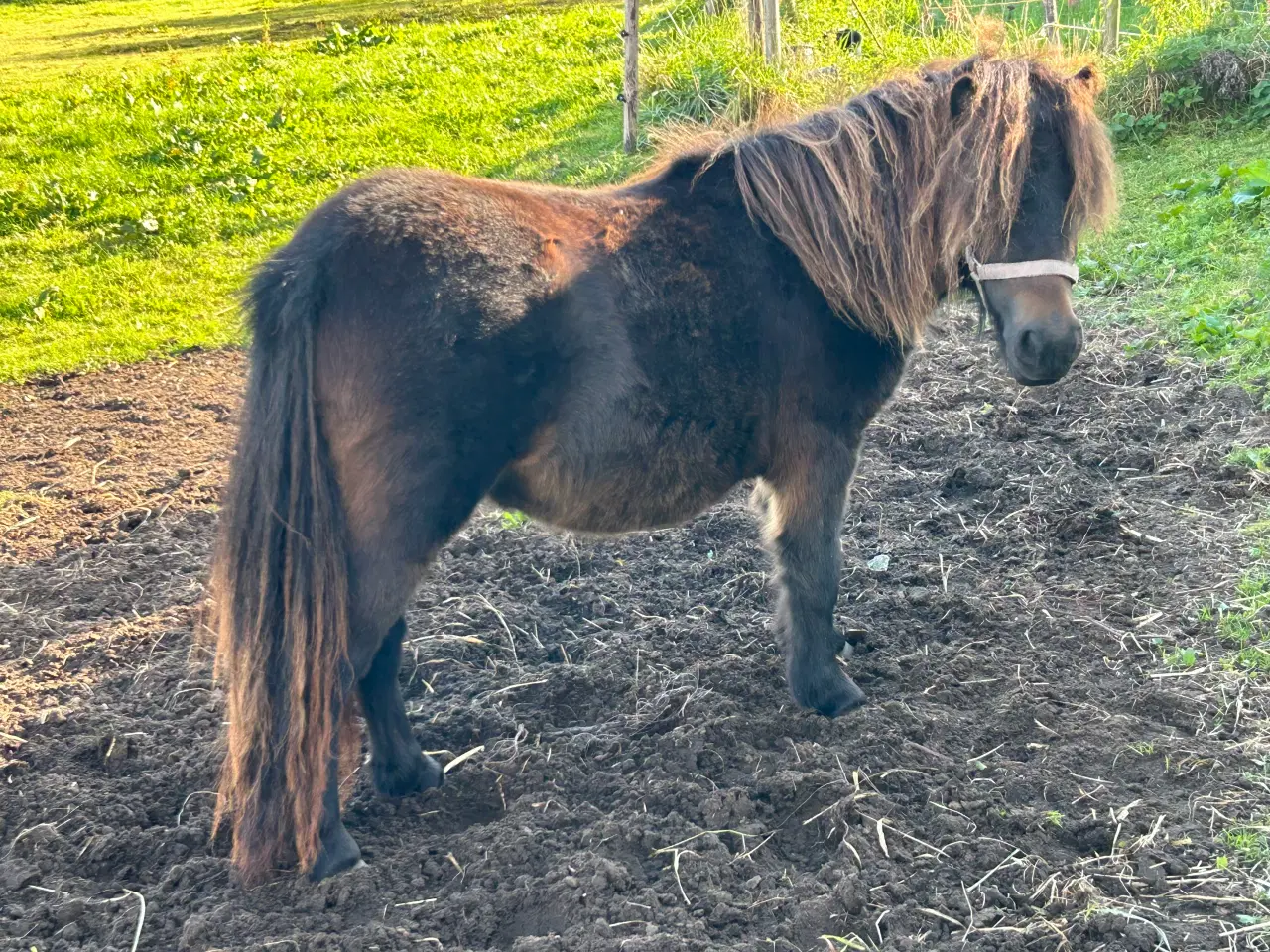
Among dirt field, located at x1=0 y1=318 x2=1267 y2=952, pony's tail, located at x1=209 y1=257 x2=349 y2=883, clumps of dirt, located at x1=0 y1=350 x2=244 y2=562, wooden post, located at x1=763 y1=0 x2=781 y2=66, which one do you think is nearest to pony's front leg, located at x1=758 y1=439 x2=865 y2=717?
dirt field, located at x1=0 y1=318 x2=1267 y2=952

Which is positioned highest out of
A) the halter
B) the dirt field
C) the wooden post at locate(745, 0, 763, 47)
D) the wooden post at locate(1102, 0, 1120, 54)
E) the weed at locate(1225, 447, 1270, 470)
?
the wooden post at locate(745, 0, 763, 47)

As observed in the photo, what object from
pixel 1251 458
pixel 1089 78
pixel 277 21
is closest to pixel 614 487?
pixel 1089 78

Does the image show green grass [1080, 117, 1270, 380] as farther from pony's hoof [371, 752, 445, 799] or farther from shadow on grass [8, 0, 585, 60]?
shadow on grass [8, 0, 585, 60]

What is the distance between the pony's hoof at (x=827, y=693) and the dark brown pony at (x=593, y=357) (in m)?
0.01

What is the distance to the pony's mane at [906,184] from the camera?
303cm

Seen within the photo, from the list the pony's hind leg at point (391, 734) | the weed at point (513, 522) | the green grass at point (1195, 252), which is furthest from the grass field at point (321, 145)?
the pony's hind leg at point (391, 734)

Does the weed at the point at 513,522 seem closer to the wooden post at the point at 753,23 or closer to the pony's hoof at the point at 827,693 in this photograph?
the pony's hoof at the point at 827,693

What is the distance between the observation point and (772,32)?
9445mm

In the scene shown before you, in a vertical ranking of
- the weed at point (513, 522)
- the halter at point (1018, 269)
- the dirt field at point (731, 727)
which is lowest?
the dirt field at point (731, 727)

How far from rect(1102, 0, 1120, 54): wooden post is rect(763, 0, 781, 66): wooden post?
9.51ft

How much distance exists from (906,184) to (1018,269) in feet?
1.43

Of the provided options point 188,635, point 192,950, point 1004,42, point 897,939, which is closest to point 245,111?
point 188,635

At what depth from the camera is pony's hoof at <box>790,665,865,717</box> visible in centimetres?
337

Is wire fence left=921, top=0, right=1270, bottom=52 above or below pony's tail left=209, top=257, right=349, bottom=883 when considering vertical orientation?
above
